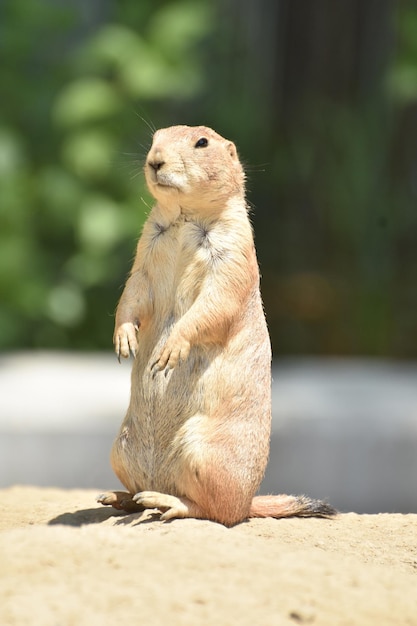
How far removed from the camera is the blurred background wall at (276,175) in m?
11.2

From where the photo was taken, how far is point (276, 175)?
11.4 meters

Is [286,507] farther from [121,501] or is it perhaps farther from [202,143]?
[202,143]

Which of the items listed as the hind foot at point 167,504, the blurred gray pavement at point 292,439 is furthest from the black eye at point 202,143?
the blurred gray pavement at point 292,439

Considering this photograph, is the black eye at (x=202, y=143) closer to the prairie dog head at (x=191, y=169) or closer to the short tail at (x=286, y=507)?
the prairie dog head at (x=191, y=169)

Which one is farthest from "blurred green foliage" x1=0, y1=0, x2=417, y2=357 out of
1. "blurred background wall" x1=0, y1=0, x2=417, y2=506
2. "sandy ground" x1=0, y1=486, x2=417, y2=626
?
"sandy ground" x1=0, y1=486, x2=417, y2=626

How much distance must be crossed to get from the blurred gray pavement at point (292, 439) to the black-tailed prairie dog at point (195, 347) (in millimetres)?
3507

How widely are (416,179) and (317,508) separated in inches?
284

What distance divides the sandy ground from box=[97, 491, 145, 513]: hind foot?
0.33 m

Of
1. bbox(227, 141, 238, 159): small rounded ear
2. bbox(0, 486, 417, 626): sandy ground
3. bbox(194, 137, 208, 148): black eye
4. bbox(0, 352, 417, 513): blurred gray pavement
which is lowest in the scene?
bbox(0, 486, 417, 626): sandy ground

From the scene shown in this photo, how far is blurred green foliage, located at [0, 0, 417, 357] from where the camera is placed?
11227mm

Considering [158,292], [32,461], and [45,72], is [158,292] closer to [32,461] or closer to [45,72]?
[32,461]

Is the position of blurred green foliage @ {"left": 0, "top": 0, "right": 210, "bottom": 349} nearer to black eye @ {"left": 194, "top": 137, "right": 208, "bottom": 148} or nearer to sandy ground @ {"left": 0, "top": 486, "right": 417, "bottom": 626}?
black eye @ {"left": 194, "top": 137, "right": 208, "bottom": 148}

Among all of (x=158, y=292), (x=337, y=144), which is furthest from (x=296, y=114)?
(x=158, y=292)

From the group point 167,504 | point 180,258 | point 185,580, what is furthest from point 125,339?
point 185,580
